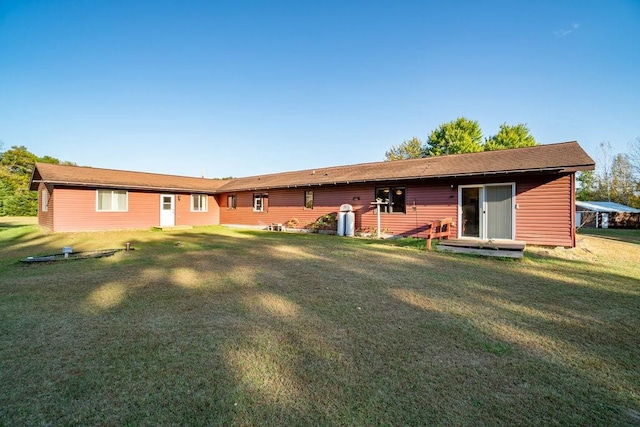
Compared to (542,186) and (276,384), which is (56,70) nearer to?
(276,384)

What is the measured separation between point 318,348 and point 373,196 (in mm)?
10902

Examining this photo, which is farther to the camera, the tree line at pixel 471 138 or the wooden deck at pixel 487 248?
the tree line at pixel 471 138

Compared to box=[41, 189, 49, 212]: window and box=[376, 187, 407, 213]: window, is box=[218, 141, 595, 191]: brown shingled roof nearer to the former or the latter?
box=[376, 187, 407, 213]: window

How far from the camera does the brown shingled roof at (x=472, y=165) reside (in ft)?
29.3

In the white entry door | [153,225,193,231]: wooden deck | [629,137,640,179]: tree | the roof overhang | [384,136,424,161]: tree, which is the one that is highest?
[384,136,424,161]: tree

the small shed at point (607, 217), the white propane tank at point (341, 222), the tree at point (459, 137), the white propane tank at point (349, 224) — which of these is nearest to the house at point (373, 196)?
the white propane tank at point (349, 224)

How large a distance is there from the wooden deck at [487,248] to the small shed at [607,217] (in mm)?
18494

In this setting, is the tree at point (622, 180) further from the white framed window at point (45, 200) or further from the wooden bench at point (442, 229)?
the white framed window at point (45, 200)

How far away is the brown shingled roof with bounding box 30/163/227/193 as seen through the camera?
1373 centimetres

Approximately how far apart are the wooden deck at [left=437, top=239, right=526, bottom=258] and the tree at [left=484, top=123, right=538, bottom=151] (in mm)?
33617

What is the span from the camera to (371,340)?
10.2 feet

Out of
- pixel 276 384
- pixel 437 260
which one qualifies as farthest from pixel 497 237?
pixel 276 384

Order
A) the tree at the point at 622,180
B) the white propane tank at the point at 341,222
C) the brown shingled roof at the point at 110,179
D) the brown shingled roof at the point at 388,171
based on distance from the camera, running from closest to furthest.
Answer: the brown shingled roof at the point at 388,171, the white propane tank at the point at 341,222, the brown shingled roof at the point at 110,179, the tree at the point at 622,180

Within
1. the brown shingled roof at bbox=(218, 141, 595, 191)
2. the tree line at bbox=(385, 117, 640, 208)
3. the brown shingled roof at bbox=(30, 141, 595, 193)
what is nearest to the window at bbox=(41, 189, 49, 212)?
the brown shingled roof at bbox=(30, 141, 595, 193)
